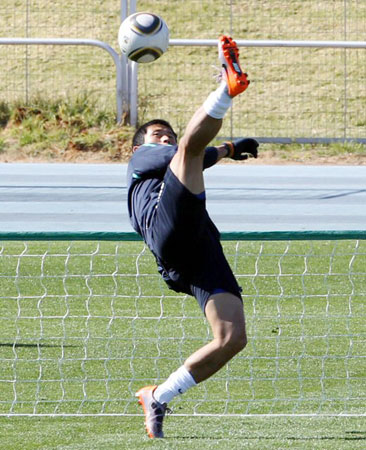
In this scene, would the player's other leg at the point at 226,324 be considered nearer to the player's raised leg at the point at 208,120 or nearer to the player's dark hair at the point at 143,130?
the player's raised leg at the point at 208,120

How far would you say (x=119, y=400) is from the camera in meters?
5.95

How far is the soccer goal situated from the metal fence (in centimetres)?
822

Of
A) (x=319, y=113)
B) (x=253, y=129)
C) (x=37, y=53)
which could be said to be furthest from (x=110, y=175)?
(x=37, y=53)

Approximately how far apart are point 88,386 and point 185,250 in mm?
1787

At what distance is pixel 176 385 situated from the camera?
16.4ft

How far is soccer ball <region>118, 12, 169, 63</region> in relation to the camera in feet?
21.4

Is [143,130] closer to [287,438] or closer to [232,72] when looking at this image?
[232,72]

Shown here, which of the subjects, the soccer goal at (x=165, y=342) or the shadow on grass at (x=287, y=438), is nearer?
the shadow on grass at (x=287, y=438)

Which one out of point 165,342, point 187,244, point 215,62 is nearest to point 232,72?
point 187,244

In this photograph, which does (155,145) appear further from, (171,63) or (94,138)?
(171,63)

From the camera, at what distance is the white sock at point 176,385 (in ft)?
16.3

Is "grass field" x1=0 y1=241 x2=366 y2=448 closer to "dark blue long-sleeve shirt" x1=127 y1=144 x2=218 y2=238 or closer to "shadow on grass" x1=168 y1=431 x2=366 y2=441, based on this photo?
"shadow on grass" x1=168 y1=431 x2=366 y2=441

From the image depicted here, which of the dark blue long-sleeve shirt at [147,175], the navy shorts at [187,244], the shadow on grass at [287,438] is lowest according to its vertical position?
the shadow on grass at [287,438]

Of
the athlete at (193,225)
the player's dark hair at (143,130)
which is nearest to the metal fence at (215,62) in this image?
the player's dark hair at (143,130)
